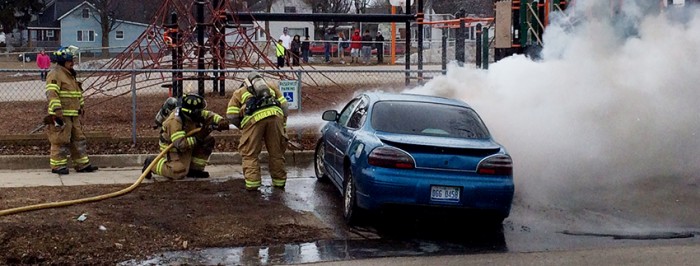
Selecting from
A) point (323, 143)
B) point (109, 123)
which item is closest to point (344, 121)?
point (323, 143)

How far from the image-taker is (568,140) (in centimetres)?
1157

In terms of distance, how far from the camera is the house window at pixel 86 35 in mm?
71625

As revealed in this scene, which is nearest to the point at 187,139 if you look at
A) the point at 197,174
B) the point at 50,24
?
the point at 197,174

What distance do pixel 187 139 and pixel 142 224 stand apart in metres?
2.39

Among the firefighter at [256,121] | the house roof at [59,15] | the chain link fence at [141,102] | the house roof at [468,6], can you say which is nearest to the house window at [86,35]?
the house roof at [59,15]

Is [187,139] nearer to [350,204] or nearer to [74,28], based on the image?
[350,204]

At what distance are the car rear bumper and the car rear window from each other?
0.80 meters

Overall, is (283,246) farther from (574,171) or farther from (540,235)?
(574,171)

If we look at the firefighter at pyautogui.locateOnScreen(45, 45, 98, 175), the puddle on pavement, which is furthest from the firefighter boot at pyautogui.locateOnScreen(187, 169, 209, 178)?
the puddle on pavement

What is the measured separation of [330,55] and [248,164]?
84.3 ft

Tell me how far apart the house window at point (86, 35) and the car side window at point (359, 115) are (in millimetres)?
65818

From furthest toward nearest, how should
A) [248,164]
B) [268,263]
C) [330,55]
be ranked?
[330,55], [248,164], [268,263]

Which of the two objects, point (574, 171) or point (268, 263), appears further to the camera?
point (574, 171)

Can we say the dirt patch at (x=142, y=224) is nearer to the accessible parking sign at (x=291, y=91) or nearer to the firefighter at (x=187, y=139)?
the firefighter at (x=187, y=139)
